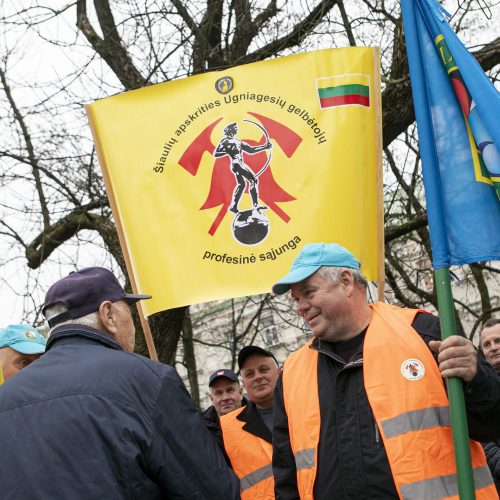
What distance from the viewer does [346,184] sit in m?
4.32

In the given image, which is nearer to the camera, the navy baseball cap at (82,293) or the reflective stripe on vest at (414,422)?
the navy baseball cap at (82,293)

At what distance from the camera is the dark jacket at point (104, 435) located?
2193mm

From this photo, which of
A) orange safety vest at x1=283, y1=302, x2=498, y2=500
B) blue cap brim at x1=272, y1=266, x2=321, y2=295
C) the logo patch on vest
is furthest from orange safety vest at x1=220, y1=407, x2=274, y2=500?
the logo patch on vest

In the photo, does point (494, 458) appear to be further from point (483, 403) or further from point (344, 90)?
point (344, 90)

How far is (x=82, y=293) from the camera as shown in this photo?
2.60 metres

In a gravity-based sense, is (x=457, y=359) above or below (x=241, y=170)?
below

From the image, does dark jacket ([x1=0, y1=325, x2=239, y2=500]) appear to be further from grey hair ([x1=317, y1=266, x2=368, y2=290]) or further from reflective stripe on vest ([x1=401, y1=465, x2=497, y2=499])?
grey hair ([x1=317, y1=266, x2=368, y2=290])

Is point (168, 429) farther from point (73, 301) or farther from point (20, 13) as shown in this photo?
point (20, 13)

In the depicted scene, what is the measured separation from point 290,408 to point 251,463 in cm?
140

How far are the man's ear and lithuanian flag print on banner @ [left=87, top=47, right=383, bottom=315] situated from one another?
1646 millimetres

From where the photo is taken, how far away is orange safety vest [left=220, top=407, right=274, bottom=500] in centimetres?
435

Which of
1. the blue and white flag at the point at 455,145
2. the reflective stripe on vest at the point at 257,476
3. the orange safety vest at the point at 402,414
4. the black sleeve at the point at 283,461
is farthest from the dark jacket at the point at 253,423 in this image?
the blue and white flag at the point at 455,145

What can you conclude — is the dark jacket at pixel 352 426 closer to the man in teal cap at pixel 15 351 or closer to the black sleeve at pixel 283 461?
the black sleeve at pixel 283 461

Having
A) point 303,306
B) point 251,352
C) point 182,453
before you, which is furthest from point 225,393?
point 182,453
